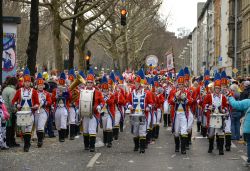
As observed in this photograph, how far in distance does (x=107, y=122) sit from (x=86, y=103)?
5.60 feet

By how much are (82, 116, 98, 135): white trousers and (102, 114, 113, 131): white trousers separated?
1246mm

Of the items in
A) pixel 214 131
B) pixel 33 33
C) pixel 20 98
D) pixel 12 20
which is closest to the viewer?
pixel 214 131

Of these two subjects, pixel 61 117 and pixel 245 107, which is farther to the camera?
pixel 61 117

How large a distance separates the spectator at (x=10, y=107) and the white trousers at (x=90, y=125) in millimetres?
1910

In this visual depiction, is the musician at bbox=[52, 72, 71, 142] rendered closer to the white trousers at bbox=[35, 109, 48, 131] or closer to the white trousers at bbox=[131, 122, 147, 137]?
the white trousers at bbox=[35, 109, 48, 131]

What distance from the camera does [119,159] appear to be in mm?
14336

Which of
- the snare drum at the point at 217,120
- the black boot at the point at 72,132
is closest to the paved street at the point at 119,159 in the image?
the snare drum at the point at 217,120

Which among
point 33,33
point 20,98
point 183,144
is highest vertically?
point 33,33

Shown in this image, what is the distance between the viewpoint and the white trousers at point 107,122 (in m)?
17.2

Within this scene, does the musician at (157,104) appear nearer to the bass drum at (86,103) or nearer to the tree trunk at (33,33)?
the bass drum at (86,103)

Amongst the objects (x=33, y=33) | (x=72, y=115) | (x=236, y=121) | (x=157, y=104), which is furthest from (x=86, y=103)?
(x=33, y=33)

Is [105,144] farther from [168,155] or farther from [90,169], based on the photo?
[90,169]

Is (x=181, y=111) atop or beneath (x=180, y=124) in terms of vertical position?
atop

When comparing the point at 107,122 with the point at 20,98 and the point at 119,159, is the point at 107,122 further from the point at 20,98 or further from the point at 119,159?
the point at 119,159
